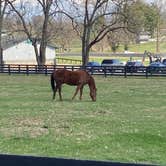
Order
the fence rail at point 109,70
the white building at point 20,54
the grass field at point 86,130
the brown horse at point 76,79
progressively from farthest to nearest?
the white building at point 20,54
the fence rail at point 109,70
the brown horse at point 76,79
the grass field at point 86,130

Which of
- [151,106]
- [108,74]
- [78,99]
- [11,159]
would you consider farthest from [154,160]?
[108,74]

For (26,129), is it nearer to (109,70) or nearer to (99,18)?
(109,70)

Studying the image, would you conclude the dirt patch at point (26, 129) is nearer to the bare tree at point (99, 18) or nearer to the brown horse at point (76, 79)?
the brown horse at point (76, 79)

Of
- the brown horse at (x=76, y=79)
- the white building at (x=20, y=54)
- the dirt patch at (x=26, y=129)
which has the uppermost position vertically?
the brown horse at (x=76, y=79)

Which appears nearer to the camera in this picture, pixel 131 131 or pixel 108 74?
pixel 131 131

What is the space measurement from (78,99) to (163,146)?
13.1 m

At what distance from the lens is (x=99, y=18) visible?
192 feet

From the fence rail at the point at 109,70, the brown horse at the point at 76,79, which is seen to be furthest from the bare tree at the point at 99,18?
the brown horse at the point at 76,79

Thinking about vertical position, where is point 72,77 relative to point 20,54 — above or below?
above

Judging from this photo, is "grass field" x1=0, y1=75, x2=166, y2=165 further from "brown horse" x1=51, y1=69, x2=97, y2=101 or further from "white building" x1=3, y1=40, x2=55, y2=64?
"white building" x1=3, y1=40, x2=55, y2=64

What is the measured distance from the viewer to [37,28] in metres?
74.8

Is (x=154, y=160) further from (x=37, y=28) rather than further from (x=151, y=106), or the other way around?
(x=37, y=28)

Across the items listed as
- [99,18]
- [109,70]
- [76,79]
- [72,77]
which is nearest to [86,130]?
[76,79]

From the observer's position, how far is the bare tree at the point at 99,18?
180ft
